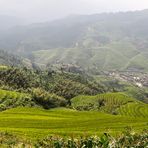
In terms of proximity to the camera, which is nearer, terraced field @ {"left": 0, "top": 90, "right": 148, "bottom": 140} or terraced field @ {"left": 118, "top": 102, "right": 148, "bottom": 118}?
terraced field @ {"left": 0, "top": 90, "right": 148, "bottom": 140}

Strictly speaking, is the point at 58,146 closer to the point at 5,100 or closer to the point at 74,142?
the point at 74,142

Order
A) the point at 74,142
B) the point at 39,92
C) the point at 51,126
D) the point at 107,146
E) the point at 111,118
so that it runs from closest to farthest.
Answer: the point at 107,146 < the point at 74,142 < the point at 51,126 < the point at 111,118 < the point at 39,92

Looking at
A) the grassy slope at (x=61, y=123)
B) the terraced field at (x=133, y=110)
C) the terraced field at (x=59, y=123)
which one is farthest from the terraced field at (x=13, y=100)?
the terraced field at (x=133, y=110)

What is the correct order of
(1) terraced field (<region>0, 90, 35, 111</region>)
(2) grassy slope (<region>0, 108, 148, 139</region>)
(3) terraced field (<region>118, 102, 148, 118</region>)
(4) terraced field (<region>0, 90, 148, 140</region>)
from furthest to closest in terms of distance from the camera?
(3) terraced field (<region>118, 102, 148, 118</region>), (1) terraced field (<region>0, 90, 35, 111</region>), (2) grassy slope (<region>0, 108, 148, 139</region>), (4) terraced field (<region>0, 90, 148, 140</region>)

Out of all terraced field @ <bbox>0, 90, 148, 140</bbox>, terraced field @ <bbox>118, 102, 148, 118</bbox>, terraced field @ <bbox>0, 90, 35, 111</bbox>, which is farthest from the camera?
terraced field @ <bbox>118, 102, 148, 118</bbox>

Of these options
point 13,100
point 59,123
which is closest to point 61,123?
point 59,123

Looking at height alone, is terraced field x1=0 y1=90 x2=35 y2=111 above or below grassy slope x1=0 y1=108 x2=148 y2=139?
below

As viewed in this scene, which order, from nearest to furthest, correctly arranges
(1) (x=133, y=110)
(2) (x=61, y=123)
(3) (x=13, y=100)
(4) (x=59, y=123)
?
1. (4) (x=59, y=123)
2. (2) (x=61, y=123)
3. (3) (x=13, y=100)
4. (1) (x=133, y=110)

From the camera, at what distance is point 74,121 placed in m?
114

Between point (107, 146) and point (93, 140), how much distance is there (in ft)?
11.9

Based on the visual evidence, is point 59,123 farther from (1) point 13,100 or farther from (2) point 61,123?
(1) point 13,100

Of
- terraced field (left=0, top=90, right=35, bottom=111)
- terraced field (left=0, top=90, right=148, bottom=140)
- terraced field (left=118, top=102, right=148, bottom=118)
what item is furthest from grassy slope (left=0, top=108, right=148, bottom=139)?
terraced field (left=118, top=102, right=148, bottom=118)

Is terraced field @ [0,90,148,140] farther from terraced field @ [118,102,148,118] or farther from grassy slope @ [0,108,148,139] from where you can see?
terraced field @ [118,102,148,118]

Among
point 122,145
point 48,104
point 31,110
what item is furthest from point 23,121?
point 48,104
